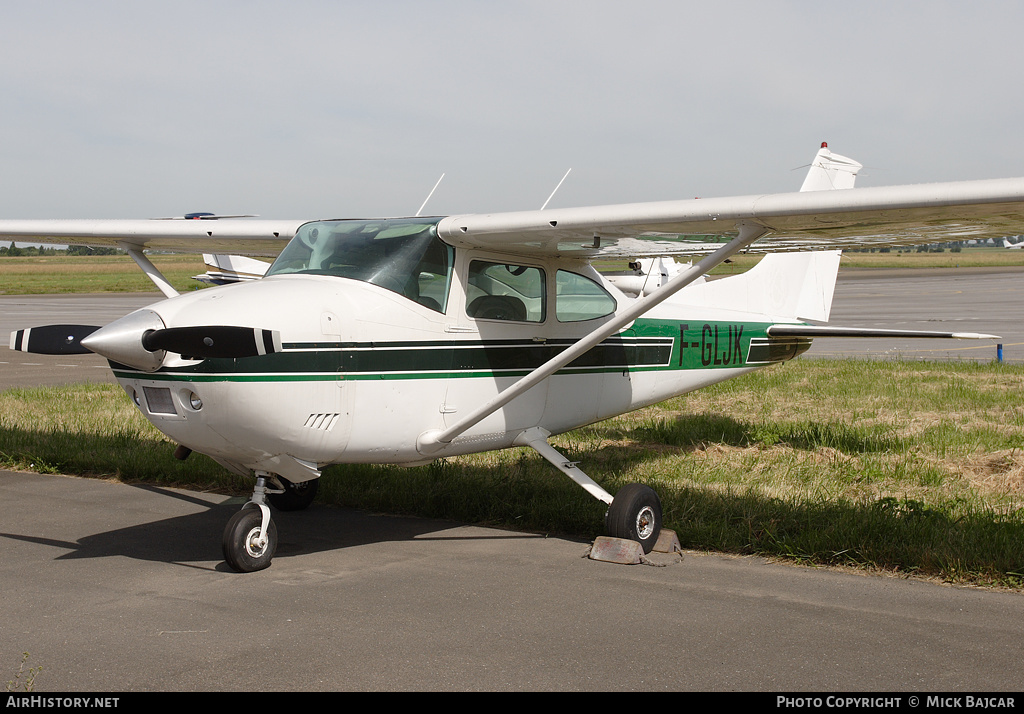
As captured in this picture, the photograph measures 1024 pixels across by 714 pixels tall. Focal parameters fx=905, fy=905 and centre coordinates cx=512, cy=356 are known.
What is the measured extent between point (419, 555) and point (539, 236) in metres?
2.23

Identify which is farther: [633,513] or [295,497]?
[295,497]

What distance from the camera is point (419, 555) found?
5.91 metres

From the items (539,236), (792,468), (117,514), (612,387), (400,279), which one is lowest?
(117,514)

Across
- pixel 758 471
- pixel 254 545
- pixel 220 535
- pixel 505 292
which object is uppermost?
pixel 505 292

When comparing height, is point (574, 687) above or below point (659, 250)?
below

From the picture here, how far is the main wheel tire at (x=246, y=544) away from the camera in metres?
5.34

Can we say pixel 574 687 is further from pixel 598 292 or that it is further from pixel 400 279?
pixel 598 292

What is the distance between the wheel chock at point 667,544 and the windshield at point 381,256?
A: 2.13m

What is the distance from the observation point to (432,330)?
5820mm

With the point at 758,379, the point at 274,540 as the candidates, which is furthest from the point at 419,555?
the point at 758,379

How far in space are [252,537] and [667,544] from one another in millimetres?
2685

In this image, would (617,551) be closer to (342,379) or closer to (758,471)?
(342,379)

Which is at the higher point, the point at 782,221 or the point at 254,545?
the point at 782,221

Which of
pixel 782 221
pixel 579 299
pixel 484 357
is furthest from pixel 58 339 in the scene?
pixel 782 221
